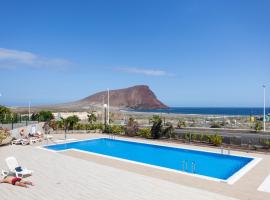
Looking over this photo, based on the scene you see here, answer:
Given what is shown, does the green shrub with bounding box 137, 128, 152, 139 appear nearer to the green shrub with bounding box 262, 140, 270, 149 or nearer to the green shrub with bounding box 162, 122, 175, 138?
the green shrub with bounding box 162, 122, 175, 138

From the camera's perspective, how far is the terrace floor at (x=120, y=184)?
26.2ft

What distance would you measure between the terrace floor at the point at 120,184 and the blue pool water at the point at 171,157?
5.33 ft

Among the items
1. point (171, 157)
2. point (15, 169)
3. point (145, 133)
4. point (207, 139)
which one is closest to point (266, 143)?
point (207, 139)

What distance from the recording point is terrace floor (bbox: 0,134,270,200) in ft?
26.2

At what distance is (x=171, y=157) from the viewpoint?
16359 millimetres

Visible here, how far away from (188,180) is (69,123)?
767 inches

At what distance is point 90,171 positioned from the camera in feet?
35.7

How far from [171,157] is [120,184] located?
25.5ft

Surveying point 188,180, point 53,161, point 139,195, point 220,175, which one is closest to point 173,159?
point 220,175

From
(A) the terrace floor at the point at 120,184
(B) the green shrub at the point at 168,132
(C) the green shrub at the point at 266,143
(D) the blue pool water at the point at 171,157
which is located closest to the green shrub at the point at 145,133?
(B) the green shrub at the point at 168,132

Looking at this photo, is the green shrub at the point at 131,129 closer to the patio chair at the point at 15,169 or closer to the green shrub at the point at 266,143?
the green shrub at the point at 266,143

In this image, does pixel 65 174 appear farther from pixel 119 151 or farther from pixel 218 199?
pixel 119 151

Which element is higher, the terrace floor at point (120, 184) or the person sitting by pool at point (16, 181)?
the person sitting by pool at point (16, 181)

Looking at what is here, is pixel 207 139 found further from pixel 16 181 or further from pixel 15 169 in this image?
pixel 16 181
